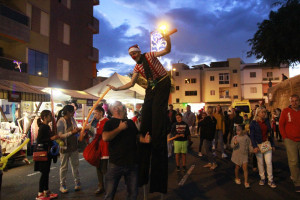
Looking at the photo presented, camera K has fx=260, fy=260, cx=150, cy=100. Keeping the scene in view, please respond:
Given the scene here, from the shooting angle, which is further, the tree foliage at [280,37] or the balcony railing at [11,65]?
the tree foliage at [280,37]

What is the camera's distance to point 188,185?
6.85 meters

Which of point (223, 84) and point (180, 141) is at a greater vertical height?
point (223, 84)

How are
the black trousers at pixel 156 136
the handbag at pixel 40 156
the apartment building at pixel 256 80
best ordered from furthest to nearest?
1. the apartment building at pixel 256 80
2. the handbag at pixel 40 156
3. the black trousers at pixel 156 136

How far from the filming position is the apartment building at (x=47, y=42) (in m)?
17.4

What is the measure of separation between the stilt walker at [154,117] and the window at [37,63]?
56.9 ft

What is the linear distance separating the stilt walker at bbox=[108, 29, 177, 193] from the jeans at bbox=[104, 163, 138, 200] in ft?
1.08

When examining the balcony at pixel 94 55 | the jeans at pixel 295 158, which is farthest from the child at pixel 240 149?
the balcony at pixel 94 55

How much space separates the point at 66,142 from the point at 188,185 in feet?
10.9

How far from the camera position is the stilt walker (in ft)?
14.0

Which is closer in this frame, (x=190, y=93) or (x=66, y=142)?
(x=66, y=142)

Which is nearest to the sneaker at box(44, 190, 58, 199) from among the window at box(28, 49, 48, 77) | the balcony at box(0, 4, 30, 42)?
the balcony at box(0, 4, 30, 42)

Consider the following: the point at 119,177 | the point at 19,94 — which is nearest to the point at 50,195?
the point at 119,177

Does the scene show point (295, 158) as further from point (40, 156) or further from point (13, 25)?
point (13, 25)

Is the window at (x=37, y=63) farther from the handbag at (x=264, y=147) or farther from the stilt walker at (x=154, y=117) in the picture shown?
the handbag at (x=264, y=147)
